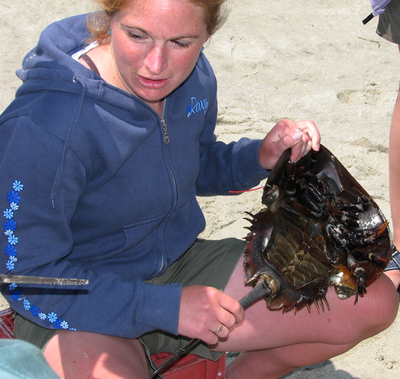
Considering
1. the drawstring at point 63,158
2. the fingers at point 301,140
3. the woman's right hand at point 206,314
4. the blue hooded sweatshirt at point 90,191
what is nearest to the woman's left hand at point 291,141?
the fingers at point 301,140

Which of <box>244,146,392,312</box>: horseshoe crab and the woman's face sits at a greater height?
the woman's face

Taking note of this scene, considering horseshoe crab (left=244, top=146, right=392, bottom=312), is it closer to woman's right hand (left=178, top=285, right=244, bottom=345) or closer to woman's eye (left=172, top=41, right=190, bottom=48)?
woman's right hand (left=178, top=285, right=244, bottom=345)

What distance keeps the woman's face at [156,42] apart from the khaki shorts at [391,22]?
1149 mm

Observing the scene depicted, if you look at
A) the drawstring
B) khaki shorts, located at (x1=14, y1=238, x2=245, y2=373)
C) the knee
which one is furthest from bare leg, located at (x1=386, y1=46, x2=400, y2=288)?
the drawstring

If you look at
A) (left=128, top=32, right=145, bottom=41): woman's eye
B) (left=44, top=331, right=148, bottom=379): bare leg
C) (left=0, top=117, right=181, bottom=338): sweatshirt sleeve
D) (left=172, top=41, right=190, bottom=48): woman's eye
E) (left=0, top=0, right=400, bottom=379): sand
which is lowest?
(left=0, top=0, right=400, bottom=379): sand

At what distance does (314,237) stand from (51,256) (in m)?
0.73

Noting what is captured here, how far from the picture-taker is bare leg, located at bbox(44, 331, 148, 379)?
1131 mm

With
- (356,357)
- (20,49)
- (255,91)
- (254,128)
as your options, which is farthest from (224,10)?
(20,49)

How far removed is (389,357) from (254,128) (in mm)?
1574

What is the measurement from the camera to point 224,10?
1.40 m

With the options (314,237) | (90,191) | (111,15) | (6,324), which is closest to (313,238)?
(314,237)

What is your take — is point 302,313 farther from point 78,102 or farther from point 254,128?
point 254,128

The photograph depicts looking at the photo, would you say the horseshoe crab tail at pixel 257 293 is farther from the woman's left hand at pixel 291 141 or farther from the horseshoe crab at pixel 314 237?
the woman's left hand at pixel 291 141

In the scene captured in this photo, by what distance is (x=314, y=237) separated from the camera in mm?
1418
